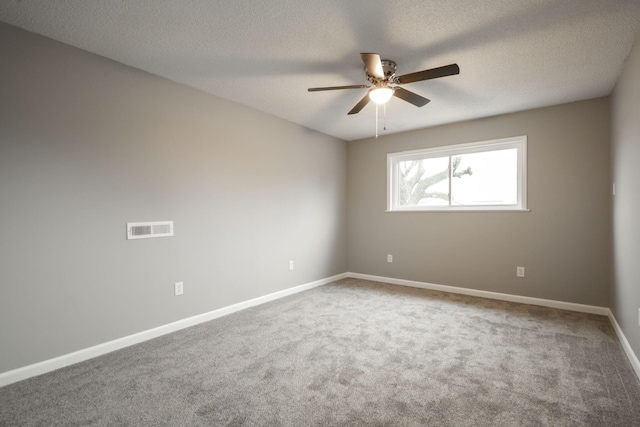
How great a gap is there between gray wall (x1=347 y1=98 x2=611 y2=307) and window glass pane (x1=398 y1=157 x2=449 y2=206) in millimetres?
251

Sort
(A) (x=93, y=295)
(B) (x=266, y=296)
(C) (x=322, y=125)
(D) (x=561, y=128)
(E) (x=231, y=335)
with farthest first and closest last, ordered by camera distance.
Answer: (C) (x=322, y=125)
(B) (x=266, y=296)
(D) (x=561, y=128)
(E) (x=231, y=335)
(A) (x=93, y=295)

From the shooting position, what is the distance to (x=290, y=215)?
4.25 metres

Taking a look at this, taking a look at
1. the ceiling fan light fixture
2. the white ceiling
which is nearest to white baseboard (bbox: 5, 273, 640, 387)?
the white ceiling

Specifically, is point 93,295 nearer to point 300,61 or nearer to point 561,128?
point 300,61

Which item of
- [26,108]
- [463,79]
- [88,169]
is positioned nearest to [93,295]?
[88,169]

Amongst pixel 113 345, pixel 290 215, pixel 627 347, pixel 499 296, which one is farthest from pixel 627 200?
pixel 113 345

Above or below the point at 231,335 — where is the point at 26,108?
above

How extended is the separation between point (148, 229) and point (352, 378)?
2.12 m

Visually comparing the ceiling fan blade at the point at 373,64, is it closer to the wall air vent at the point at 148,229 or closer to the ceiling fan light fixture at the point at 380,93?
the ceiling fan light fixture at the point at 380,93

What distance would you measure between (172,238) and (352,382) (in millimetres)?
2067

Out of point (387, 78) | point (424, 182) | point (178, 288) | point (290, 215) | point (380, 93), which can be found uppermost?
point (387, 78)

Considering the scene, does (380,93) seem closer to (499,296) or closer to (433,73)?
(433,73)

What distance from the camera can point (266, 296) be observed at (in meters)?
3.85

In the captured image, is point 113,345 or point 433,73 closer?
point 433,73
